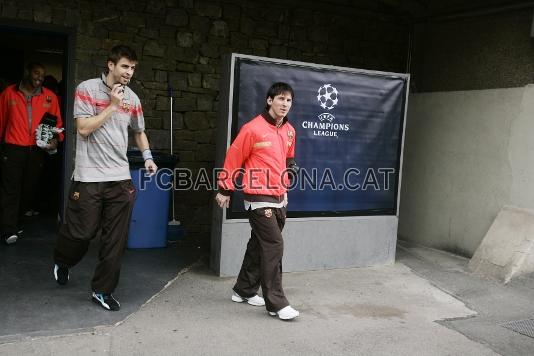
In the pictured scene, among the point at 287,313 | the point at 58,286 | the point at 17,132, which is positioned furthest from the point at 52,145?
the point at 287,313

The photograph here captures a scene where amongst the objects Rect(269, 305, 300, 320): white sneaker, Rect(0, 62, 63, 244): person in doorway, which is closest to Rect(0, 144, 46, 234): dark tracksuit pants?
Rect(0, 62, 63, 244): person in doorway

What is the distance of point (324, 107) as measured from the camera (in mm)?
5516

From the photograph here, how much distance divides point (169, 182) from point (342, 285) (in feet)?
Result: 7.61

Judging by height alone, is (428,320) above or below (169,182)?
below

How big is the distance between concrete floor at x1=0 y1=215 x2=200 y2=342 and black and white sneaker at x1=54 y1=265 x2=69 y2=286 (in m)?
0.07

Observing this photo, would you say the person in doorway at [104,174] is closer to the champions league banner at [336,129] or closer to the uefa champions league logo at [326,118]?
the champions league banner at [336,129]

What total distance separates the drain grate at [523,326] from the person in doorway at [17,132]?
490 cm

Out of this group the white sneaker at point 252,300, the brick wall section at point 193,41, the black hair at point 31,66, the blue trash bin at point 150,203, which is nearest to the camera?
the white sneaker at point 252,300

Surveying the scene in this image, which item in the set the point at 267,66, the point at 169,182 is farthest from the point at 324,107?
the point at 169,182

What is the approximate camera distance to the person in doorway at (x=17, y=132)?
6035mm

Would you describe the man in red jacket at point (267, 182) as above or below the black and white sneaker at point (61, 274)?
above

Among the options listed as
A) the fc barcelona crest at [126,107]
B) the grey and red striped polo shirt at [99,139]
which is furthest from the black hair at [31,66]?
the fc barcelona crest at [126,107]

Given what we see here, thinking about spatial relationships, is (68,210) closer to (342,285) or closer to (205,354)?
(205,354)

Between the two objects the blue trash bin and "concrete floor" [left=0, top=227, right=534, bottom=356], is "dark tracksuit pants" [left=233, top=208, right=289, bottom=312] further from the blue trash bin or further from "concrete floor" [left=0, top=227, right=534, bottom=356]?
the blue trash bin
